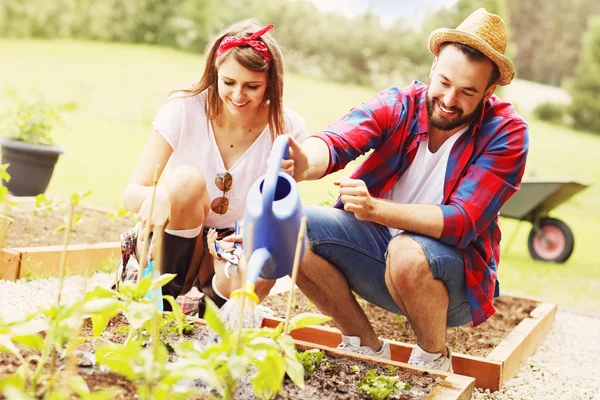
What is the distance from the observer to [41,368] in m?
1.24

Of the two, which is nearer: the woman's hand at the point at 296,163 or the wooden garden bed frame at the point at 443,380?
the wooden garden bed frame at the point at 443,380

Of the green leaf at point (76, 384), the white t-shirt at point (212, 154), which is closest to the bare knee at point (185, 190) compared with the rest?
the white t-shirt at point (212, 154)

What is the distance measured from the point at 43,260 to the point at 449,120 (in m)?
1.56

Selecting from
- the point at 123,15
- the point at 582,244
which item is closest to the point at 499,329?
the point at 582,244

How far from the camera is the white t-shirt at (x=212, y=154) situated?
2.24 metres

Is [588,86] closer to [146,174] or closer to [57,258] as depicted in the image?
[57,258]

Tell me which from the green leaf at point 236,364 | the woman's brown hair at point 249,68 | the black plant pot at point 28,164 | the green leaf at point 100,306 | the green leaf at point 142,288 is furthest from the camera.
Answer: the black plant pot at point 28,164

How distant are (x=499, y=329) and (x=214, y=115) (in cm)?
141

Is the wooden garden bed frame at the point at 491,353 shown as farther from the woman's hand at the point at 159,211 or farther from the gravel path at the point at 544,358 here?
the woman's hand at the point at 159,211

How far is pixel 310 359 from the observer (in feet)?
5.48

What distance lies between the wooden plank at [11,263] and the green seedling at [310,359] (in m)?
1.30

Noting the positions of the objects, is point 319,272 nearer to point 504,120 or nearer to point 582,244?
point 504,120

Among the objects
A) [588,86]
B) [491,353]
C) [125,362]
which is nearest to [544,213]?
[491,353]

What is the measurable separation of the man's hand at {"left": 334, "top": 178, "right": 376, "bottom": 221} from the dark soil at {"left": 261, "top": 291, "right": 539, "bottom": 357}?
2.88 ft
